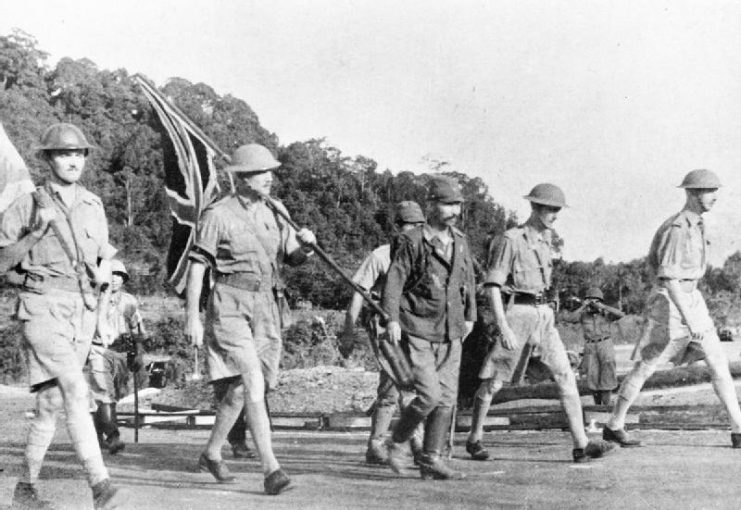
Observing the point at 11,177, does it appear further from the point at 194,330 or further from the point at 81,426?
the point at 81,426

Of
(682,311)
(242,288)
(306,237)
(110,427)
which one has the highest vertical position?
(306,237)

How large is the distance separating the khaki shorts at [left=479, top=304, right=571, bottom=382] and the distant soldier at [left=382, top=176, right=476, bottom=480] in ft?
2.75

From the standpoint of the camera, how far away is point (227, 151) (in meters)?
64.9

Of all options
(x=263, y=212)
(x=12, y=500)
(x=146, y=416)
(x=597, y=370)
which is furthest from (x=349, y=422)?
(x=12, y=500)

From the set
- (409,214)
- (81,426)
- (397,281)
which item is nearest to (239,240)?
(397,281)

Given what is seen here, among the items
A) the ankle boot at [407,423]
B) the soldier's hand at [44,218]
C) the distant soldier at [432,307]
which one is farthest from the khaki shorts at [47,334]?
the ankle boot at [407,423]

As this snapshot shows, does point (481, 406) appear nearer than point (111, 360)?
Yes

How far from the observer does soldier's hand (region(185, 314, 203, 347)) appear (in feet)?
Answer: 25.3

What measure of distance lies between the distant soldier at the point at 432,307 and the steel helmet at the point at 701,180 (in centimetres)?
253

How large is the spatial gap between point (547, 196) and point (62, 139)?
13.5 feet

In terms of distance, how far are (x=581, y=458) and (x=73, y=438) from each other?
406 centimetres

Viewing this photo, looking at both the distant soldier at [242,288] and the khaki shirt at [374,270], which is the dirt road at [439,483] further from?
the khaki shirt at [374,270]

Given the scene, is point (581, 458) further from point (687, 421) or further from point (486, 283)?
point (687, 421)

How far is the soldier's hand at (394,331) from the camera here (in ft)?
26.6
